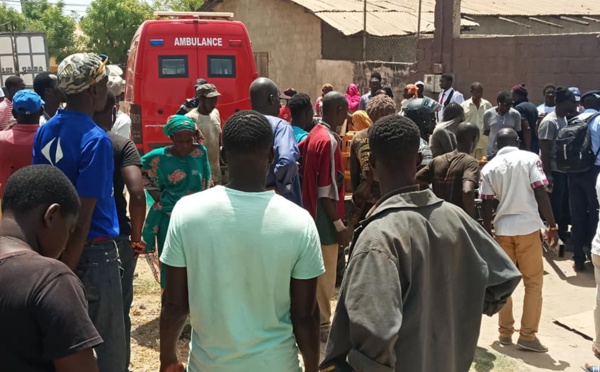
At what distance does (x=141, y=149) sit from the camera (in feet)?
31.1

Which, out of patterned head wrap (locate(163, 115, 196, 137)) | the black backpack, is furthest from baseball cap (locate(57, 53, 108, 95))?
the black backpack

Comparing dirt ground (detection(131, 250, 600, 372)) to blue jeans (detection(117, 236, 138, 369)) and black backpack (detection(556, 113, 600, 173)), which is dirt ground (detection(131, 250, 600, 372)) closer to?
blue jeans (detection(117, 236, 138, 369))

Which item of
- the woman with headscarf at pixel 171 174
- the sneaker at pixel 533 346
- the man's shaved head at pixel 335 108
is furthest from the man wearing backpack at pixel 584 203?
the woman with headscarf at pixel 171 174

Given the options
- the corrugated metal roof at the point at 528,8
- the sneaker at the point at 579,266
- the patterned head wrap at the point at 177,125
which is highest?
the corrugated metal roof at the point at 528,8

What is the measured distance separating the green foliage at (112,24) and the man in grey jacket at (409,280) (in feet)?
108

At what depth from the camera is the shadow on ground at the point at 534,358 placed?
4.96 metres

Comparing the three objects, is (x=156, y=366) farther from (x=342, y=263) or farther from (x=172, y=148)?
(x=342, y=263)

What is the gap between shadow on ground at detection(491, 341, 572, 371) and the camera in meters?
4.96

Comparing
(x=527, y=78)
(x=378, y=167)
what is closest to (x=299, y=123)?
(x=378, y=167)

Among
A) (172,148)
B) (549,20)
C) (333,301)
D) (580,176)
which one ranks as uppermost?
(549,20)

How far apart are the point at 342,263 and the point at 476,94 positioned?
4.06 meters

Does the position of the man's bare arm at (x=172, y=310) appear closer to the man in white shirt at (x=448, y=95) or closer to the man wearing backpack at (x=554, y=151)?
the man wearing backpack at (x=554, y=151)

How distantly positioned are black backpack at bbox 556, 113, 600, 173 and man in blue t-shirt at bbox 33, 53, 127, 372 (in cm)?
510

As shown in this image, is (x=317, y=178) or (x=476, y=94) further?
(x=476, y=94)
